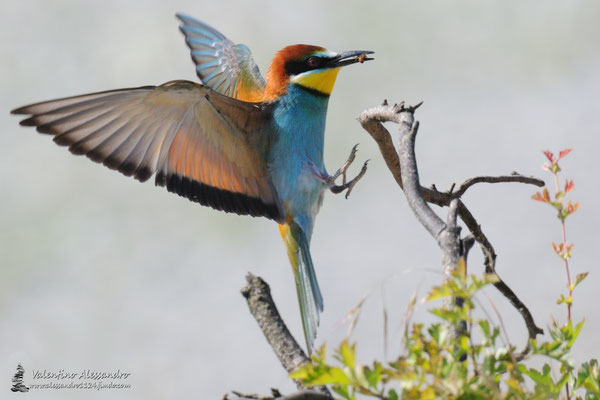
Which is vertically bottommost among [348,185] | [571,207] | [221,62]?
[571,207]

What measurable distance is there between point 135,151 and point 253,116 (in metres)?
0.41

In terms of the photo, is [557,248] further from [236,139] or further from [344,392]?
[236,139]

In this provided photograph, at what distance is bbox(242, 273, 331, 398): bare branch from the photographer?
1.48m

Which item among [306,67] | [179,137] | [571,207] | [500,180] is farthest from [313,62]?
[571,207]

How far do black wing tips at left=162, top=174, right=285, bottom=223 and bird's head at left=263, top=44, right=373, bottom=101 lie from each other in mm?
413

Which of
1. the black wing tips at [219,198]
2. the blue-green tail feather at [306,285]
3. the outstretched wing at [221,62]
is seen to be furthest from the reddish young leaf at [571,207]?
the outstretched wing at [221,62]

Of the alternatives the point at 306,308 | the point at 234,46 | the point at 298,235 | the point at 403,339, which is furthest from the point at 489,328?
the point at 234,46

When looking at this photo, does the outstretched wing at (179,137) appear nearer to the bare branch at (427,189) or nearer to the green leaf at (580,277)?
the bare branch at (427,189)

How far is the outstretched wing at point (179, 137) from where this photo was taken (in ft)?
6.78

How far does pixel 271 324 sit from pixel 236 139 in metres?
0.90

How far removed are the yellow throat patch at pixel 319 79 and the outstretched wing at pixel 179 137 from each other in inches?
9.1

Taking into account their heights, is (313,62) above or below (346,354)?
above

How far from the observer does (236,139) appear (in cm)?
232

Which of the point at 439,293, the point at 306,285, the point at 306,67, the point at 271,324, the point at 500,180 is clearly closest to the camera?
the point at 439,293
